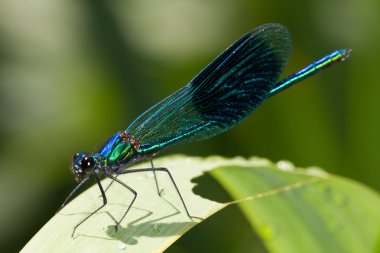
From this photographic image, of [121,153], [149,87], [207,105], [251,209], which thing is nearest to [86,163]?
[121,153]

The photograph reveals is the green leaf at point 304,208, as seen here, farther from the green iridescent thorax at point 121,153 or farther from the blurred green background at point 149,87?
the blurred green background at point 149,87

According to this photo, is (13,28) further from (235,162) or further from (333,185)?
(333,185)

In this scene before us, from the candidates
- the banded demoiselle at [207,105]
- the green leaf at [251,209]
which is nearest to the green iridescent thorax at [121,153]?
the banded demoiselle at [207,105]

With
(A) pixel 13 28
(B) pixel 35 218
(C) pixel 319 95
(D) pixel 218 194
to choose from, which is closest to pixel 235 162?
(D) pixel 218 194

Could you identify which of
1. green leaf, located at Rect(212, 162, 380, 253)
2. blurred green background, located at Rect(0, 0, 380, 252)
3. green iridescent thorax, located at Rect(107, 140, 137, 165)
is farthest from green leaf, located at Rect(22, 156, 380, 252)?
blurred green background, located at Rect(0, 0, 380, 252)

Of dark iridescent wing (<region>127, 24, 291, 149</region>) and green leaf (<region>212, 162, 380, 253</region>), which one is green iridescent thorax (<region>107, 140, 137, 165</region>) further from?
green leaf (<region>212, 162, 380, 253</region>)
